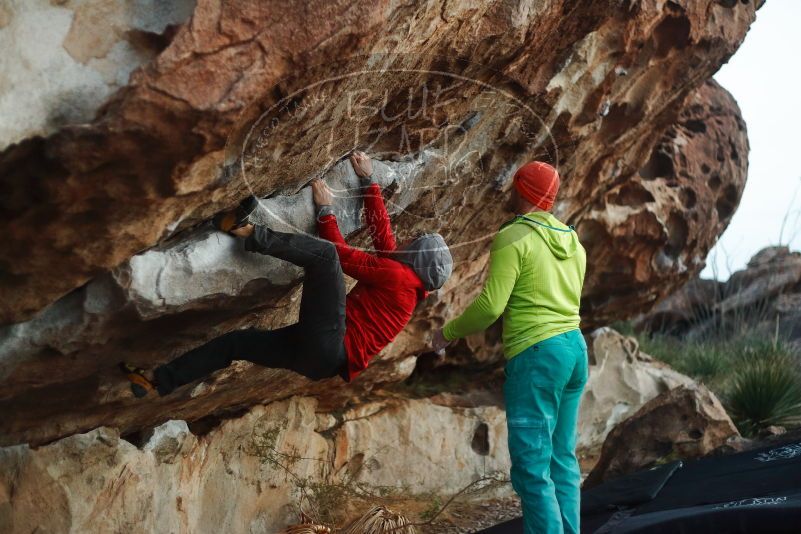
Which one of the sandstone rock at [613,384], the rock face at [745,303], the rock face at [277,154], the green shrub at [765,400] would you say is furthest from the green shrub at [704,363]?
the rock face at [277,154]

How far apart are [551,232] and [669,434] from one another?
3249 millimetres

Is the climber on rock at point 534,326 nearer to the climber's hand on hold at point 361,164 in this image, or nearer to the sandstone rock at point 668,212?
the climber's hand on hold at point 361,164

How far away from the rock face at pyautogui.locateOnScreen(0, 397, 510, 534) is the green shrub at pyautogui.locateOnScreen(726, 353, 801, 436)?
7.87ft

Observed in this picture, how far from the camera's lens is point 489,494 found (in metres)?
7.90

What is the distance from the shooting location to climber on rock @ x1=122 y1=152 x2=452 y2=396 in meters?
4.46

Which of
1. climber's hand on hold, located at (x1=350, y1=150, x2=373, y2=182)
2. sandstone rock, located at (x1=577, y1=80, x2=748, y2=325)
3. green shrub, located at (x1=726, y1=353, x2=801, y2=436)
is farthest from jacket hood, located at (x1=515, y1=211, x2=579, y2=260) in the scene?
green shrub, located at (x1=726, y1=353, x2=801, y2=436)

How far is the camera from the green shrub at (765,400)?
886cm

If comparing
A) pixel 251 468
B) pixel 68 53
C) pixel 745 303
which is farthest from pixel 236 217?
pixel 745 303

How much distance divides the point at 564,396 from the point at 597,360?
17.5 ft

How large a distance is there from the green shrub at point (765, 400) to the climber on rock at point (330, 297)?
5195 mm

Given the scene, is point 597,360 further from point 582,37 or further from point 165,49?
point 165,49

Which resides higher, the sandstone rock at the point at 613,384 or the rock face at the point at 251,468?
the sandstone rock at the point at 613,384

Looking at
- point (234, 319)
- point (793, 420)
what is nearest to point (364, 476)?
point (234, 319)

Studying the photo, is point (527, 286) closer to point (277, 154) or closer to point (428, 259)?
point (428, 259)
